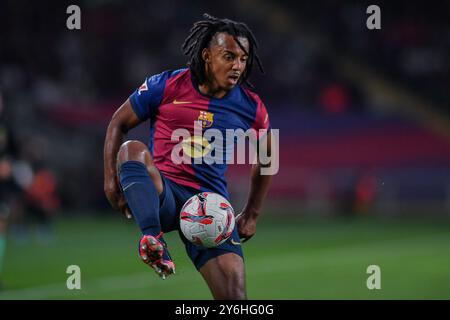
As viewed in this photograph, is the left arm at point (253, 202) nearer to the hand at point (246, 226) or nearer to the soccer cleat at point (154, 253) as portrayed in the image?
the hand at point (246, 226)

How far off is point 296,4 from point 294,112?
3.45 m

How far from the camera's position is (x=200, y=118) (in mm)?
6098

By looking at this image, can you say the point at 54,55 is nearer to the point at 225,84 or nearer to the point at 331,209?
the point at 331,209

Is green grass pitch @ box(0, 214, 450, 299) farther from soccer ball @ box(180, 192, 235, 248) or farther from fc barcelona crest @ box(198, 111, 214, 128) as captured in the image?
fc barcelona crest @ box(198, 111, 214, 128)

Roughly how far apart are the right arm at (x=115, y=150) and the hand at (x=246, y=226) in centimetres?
96

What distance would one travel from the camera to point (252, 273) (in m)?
11.4

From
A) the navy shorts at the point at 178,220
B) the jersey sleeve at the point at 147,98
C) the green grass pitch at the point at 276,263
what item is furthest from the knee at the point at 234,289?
the green grass pitch at the point at 276,263

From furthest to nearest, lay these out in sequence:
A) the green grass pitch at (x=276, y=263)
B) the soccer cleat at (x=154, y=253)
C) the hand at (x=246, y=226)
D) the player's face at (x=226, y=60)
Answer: the green grass pitch at (x=276, y=263)
the hand at (x=246, y=226)
the player's face at (x=226, y=60)
the soccer cleat at (x=154, y=253)

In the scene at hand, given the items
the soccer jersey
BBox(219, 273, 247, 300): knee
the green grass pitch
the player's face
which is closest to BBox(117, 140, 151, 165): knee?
the soccer jersey

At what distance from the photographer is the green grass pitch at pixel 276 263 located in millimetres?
9570

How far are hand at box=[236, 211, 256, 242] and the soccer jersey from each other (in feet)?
1.28

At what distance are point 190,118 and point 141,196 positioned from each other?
0.77 meters

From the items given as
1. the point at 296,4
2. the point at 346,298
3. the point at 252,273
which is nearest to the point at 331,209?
the point at 296,4
